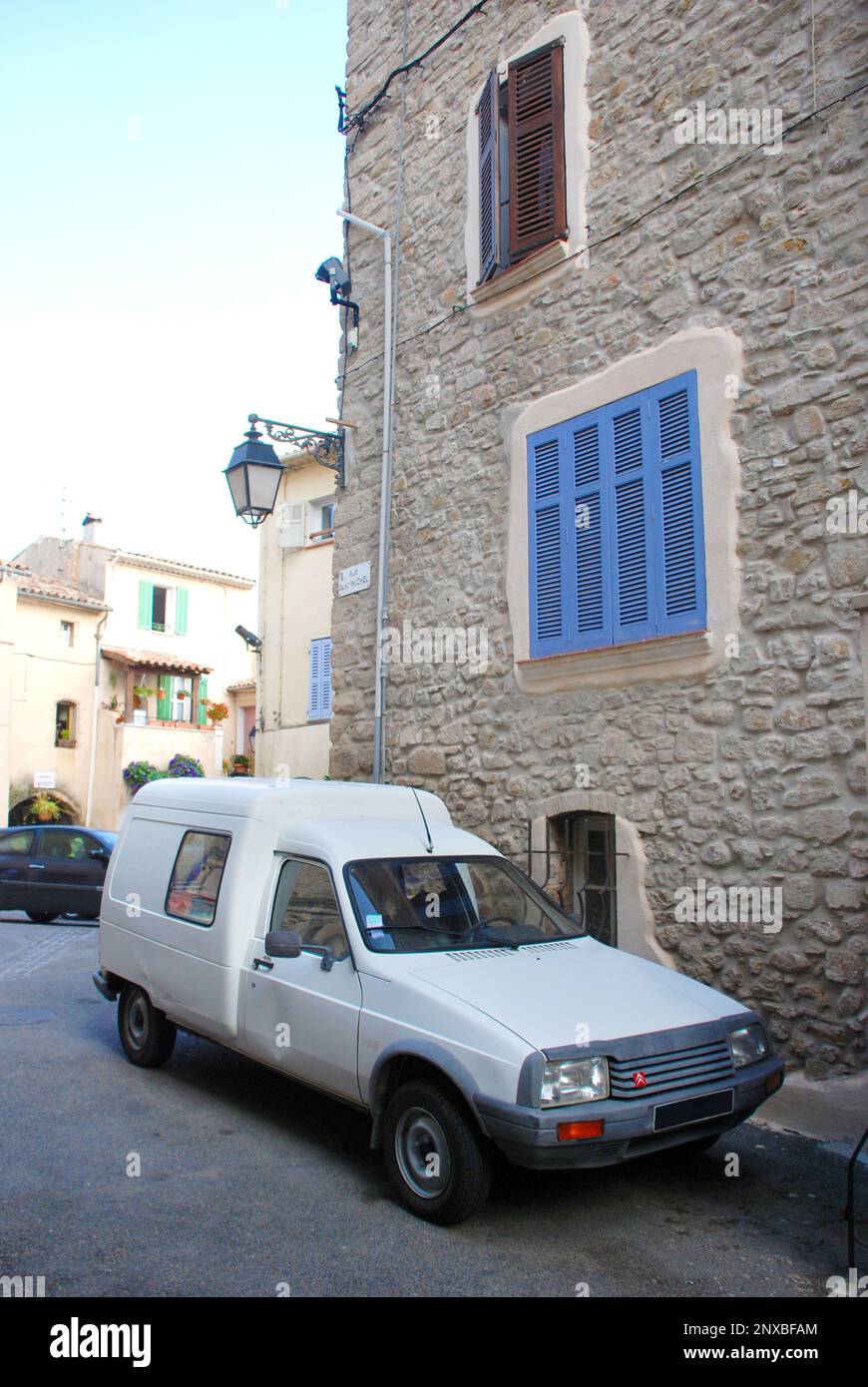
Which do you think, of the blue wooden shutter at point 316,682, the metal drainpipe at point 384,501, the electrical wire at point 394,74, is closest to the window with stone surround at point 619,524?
the metal drainpipe at point 384,501

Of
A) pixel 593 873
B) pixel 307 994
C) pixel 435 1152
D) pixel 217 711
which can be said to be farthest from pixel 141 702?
pixel 435 1152

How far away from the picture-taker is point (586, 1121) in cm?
389

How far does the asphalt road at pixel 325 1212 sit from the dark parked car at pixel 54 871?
1020 centimetres

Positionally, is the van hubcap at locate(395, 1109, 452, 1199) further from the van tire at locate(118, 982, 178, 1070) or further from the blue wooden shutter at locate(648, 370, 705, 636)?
the blue wooden shutter at locate(648, 370, 705, 636)

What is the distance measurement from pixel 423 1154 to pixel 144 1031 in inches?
115

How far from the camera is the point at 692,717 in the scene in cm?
702

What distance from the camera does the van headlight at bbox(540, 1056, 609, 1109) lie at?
12.8ft

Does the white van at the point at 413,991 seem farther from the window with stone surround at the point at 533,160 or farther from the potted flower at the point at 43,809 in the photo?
the potted flower at the point at 43,809

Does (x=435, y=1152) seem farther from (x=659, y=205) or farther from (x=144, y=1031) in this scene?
(x=659, y=205)

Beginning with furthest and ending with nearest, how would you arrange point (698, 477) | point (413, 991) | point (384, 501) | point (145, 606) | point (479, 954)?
point (145, 606) → point (384, 501) → point (698, 477) → point (479, 954) → point (413, 991)

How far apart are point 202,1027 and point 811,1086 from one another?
11.5 ft

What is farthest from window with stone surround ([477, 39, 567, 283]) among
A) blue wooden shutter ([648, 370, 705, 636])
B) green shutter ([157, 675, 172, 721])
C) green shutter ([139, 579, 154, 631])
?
green shutter ([139, 579, 154, 631])

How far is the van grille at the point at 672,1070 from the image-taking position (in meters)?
4.04

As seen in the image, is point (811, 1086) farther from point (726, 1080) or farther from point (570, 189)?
point (570, 189)
